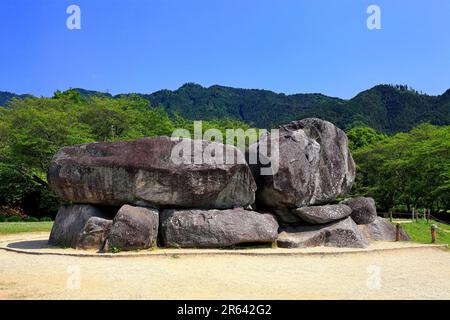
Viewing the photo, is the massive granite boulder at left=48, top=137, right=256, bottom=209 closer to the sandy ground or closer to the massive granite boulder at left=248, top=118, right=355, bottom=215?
the massive granite boulder at left=248, top=118, right=355, bottom=215

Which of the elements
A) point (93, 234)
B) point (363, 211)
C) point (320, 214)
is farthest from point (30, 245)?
point (363, 211)

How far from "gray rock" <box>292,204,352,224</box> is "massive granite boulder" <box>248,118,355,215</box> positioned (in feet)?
1.03

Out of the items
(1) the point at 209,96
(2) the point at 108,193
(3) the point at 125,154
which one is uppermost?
(1) the point at 209,96

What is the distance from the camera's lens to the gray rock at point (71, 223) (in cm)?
1616

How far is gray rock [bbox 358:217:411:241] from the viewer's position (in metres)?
19.2

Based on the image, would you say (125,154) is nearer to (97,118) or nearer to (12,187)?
(12,187)

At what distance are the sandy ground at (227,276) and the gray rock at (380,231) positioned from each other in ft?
11.4

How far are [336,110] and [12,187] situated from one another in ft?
235

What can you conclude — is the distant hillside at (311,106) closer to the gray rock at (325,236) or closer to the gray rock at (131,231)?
the gray rock at (131,231)

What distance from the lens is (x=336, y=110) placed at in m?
92.5

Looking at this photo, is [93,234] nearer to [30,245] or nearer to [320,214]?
[30,245]

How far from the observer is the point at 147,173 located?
52.8ft

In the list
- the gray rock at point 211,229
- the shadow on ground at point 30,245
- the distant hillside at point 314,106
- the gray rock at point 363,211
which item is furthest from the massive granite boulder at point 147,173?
the distant hillside at point 314,106
